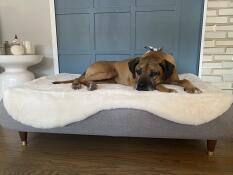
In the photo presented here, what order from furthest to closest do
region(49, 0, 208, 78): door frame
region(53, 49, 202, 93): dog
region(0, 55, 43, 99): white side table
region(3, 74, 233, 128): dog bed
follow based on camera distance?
1. region(49, 0, 208, 78): door frame
2. region(0, 55, 43, 99): white side table
3. region(53, 49, 202, 93): dog
4. region(3, 74, 233, 128): dog bed

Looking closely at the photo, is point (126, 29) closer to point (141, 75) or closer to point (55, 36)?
point (55, 36)

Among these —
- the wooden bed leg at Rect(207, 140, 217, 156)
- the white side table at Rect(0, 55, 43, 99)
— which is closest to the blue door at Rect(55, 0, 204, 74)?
the white side table at Rect(0, 55, 43, 99)

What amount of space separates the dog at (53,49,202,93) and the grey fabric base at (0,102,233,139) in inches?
8.7

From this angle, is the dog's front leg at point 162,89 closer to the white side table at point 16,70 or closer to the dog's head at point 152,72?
the dog's head at point 152,72

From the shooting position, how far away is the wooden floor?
1.28 meters

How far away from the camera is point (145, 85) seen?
4.85 ft

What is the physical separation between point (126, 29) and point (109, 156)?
1711mm

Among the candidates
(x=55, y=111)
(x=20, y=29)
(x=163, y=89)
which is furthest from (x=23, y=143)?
(x=20, y=29)

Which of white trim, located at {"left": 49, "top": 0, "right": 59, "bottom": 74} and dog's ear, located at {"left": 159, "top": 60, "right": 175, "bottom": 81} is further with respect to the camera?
white trim, located at {"left": 49, "top": 0, "right": 59, "bottom": 74}

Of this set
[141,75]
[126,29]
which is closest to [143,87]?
[141,75]

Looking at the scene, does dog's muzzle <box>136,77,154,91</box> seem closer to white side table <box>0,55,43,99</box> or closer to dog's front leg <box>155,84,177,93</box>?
dog's front leg <box>155,84,177,93</box>

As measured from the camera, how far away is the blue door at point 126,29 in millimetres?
2510

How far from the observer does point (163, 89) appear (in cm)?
142

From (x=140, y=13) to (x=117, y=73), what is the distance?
106 centimetres
